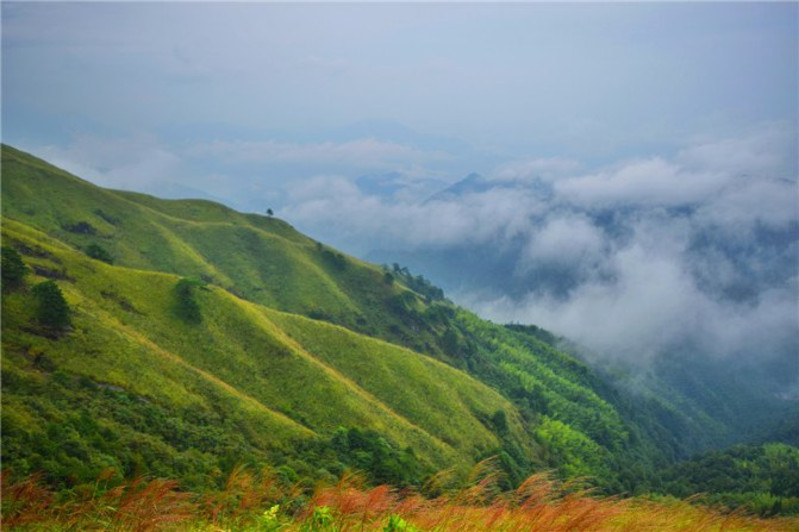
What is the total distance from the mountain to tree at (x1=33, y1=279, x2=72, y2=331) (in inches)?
17.3

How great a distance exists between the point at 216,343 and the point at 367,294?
251 ft

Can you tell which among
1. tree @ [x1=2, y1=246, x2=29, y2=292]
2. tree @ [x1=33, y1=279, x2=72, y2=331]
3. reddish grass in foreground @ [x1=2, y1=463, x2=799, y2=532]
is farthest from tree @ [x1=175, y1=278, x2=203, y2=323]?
reddish grass in foreground @ [x1=2, y1=463, x2=799, y2=532]

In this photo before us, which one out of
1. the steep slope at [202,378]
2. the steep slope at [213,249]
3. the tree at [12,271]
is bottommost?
the steep slope at [202,378]

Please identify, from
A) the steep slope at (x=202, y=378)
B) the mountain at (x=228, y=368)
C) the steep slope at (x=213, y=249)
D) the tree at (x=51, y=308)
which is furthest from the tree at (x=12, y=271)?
the steep slope at (x=213, y=249)

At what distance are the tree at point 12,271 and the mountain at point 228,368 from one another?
0.46 m

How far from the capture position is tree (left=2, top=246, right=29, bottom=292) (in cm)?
5150

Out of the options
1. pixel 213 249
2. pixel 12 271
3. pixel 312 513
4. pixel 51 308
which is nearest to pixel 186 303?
pixel 12 271

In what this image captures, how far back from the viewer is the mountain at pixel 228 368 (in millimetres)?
37406

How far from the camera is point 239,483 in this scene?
9.25 metres

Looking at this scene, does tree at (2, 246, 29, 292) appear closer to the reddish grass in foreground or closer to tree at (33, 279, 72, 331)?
tree at (33, 279, 72, 331)

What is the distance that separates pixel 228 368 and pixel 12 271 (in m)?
25.5

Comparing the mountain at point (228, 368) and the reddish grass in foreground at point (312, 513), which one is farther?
the mountain at point (228, 368)

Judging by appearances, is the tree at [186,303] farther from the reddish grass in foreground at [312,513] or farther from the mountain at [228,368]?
the reddish grass in foreground at [312,513]

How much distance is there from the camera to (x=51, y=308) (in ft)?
159
